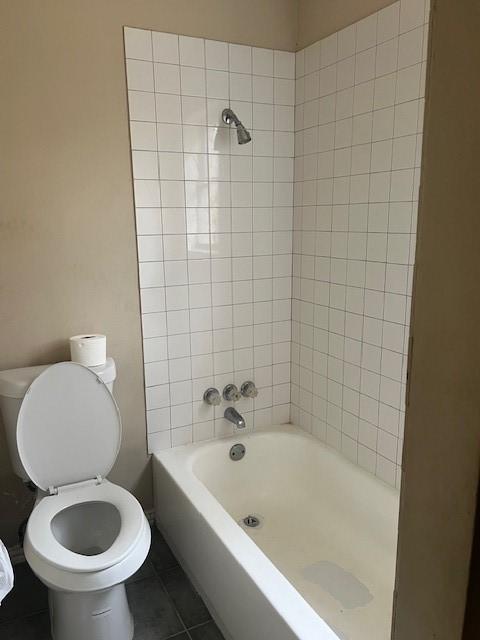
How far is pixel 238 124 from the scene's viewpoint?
217 cm

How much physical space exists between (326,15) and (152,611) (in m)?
2.57

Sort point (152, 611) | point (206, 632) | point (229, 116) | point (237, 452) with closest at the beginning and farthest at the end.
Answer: point (206, 632) → point (152, 611) → point (229, 116) → point (237, 452)

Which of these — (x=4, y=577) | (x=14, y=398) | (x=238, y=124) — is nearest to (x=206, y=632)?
(x=4, y=577)

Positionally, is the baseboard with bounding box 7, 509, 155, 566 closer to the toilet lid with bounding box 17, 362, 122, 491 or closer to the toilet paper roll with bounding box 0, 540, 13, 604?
the toilet lid with bounding box 17, 362, 122, 491

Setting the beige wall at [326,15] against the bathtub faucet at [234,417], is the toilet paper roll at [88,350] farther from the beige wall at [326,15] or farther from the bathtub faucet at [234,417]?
the beige wall at [326,15]

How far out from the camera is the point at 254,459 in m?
2.58

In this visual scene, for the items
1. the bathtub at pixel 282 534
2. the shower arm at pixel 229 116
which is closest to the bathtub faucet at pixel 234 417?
the bathtub at pixel 282 534

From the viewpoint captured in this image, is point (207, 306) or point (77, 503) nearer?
point (77, 503)

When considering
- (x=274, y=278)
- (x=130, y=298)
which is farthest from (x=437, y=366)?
(x=274, y=278)

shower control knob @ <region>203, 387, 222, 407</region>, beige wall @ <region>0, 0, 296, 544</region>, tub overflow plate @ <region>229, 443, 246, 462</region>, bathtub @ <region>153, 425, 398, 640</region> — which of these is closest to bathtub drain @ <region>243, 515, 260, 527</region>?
bathtub @ <region>153, 425, 398, 640</region>

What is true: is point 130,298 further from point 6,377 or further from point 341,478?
point 341,478

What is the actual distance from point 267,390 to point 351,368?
22.2 inches

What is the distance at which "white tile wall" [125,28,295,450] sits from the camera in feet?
7.10

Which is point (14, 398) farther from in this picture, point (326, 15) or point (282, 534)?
point (326, 15)
